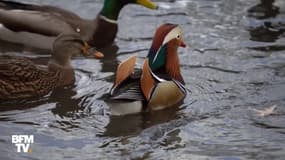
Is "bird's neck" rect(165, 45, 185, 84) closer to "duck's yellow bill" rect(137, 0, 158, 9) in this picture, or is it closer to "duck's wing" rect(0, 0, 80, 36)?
"duck's wing" rect(0, 0, 80, 36)

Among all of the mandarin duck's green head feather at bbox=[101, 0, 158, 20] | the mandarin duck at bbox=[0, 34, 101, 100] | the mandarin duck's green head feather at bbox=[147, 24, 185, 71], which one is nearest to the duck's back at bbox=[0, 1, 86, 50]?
the mandarin duck's green head feather at bbox=[101, 0, 158, 20]

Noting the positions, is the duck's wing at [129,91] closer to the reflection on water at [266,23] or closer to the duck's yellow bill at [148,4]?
the duck's yellow bill at [148,4]

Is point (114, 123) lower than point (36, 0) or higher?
lower

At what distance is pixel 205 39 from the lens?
10531mm

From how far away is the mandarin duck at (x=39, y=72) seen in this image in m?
8.25

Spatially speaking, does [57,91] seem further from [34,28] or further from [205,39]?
[205,39]

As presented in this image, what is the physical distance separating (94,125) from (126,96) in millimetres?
433

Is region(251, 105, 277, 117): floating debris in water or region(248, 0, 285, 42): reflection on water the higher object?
region(248, 0, 285, 42): reflection on water

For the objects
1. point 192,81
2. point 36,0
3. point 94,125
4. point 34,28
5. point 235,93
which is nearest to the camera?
point 94,125

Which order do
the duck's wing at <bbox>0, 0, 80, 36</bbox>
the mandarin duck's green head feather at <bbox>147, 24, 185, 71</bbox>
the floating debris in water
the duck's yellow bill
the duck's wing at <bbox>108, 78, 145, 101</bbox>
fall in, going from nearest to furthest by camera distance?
the duck's wing at <bbox>108, 78, 145, 101</bbox>, the floating debris in water, the mandarin duck's green head feather at <bbox>147, 24, 185, 71</bbox>, the duck's wing at <bbox>0, 0, 80, 36</bbox>, the duck's yellow bill

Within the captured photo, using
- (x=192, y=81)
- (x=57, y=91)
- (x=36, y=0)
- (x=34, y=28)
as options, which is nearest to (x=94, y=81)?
(x=57, y=91)

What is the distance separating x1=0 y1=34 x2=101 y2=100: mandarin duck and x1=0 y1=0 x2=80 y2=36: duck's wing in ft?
3.29

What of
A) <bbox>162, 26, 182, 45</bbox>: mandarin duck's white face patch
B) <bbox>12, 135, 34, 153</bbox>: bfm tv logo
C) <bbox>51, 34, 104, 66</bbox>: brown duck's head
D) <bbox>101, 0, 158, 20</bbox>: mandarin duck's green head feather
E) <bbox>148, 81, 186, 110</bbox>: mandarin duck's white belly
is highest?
<bbox>101, 0, 158, 20</bbox>: mandarin duck's green head feather

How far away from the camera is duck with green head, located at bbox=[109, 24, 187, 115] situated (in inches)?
304
